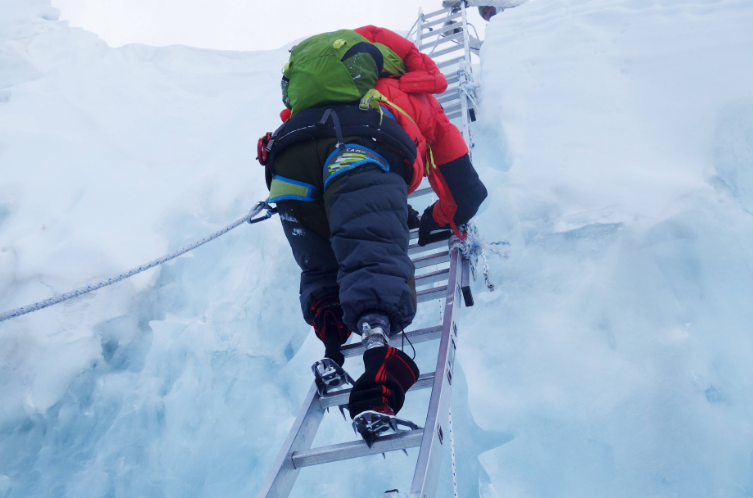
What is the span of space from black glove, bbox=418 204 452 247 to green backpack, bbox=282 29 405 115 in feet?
2.40

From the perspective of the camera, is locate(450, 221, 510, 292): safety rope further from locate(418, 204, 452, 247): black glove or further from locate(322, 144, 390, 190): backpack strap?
locate(322, 144, 390, 190): backpack strap

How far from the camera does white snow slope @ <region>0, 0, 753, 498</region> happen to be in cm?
170

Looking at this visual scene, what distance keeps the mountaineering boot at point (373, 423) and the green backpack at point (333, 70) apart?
3.06 feet

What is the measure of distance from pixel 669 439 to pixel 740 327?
0.50 m

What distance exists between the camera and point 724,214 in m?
1.95

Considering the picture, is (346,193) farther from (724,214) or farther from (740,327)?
(724,214)

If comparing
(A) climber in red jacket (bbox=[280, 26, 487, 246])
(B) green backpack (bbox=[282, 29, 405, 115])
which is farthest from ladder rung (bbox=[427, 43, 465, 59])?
(B) green backpack (bbox=[282, 29, 405, 115])

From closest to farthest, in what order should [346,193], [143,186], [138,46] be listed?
[346,193], [143,186], [138,46]

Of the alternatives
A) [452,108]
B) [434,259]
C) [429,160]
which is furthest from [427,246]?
[452,108]

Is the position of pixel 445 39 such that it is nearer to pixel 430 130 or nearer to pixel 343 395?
pixel 430 130

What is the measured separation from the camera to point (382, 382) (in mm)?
1123

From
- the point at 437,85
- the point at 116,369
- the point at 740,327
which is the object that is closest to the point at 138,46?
the point at 116,369

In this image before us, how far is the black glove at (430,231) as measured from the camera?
6.83 ft

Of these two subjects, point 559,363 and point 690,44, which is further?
point 690,44
